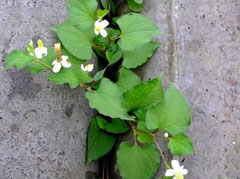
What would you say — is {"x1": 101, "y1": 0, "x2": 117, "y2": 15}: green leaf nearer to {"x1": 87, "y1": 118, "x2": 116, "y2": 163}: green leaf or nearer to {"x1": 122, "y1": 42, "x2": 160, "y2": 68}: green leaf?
{"x1": 122, "y1": 42, "x2": 160, "y2": 68}: green leaf

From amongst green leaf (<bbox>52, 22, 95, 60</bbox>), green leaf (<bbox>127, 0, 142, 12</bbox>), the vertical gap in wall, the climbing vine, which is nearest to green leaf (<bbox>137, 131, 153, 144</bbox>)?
the climbing vine

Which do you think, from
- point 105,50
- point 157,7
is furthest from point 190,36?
point 105,50

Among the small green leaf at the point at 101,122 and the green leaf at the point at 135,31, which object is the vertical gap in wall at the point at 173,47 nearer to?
the green leaf at the point at 135,31

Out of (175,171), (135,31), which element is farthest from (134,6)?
(175,171)

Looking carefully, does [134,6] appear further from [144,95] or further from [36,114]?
[36,114]

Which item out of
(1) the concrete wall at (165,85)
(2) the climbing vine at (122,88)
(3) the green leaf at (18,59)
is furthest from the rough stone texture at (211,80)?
(3) the green leaf at (18,59)

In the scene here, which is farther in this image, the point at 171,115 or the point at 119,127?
the point at 119,127

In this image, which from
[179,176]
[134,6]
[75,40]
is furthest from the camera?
[134,6]
